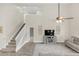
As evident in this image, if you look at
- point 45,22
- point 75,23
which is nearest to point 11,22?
point 45,22

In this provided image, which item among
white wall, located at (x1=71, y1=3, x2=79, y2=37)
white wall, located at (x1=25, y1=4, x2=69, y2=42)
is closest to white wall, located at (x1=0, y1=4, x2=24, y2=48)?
white wall, located at (x1=25, y1=4, x2=69, y2=42)

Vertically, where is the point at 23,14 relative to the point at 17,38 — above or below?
above

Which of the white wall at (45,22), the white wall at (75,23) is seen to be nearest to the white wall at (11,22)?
the white wall at (45,22)

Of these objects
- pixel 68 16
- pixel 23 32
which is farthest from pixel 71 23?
pixel 23 32

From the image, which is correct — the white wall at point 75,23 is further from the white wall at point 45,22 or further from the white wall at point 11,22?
the white wall at point 11,22

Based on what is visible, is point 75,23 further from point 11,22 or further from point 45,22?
point 11,22

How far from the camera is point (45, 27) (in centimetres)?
185

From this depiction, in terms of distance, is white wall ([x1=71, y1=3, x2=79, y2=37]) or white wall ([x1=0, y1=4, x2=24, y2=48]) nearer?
white wall ([x1=71, y1=3, x2=79, y2=37])

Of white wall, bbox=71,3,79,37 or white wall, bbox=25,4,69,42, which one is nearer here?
white wall, bbox=71,3,79,37

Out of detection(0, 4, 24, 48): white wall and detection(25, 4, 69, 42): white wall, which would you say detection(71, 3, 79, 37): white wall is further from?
detection(0, 4, 24, 48): white wall

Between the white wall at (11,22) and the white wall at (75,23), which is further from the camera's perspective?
the white wall at (11,22)

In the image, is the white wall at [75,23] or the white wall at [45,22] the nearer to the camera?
the white wall at [75,23]

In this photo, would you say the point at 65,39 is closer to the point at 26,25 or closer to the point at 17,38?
the point at 26,25

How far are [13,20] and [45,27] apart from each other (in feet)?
1.76
